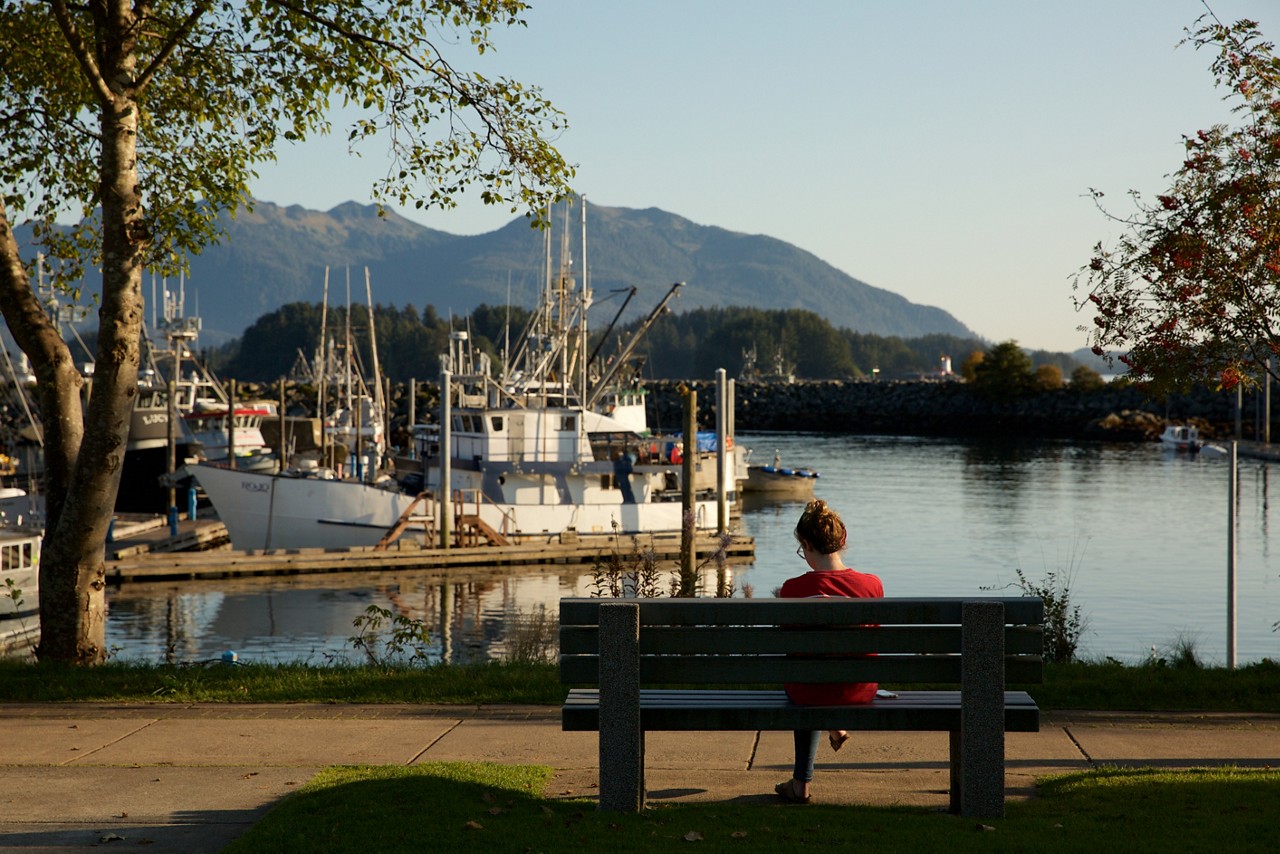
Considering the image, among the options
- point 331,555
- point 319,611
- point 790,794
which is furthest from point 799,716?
point 331,555

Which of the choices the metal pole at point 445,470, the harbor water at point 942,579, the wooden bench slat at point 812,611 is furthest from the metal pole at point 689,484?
the wooden bench slat at point 812,611

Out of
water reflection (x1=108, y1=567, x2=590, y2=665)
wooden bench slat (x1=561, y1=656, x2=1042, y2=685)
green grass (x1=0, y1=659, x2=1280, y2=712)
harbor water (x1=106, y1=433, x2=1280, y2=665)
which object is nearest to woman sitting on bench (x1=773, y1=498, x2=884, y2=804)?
wooden bench slat (x1=561, y1=656, x2=1042, y2=685)

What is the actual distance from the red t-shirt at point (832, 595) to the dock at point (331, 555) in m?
23.2

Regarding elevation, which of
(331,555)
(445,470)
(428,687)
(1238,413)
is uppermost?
(1238,413)

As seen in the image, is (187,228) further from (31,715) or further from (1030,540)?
(1030,540)

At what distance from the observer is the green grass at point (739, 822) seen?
18.5ft

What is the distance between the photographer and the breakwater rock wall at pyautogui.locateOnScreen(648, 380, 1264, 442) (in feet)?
369

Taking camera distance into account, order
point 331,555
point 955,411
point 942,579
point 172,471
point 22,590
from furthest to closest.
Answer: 1. point 955,411
2. point 172,471
3. point 942,579
4. point 331,555
5. point 22,590

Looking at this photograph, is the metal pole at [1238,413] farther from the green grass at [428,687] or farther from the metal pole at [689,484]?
the green grass at [428,687]

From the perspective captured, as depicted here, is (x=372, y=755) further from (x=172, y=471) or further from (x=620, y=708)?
(x=172, y=471)

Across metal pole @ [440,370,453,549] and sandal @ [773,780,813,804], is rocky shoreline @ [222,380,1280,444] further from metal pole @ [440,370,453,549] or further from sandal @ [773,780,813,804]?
sandal @ [773,780,813,804]

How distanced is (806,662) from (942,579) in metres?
30.5

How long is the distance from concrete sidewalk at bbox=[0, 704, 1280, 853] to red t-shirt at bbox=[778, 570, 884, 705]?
66 centimetres

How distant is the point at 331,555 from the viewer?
34.2m
